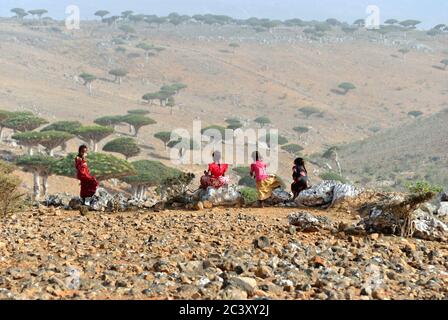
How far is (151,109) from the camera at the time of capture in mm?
66438

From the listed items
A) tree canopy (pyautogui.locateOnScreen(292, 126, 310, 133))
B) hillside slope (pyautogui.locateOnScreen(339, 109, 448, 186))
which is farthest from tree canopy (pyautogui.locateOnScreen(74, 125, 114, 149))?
tree canopy (pyautogui.locateOnScreen(292, 126, 310, 133))

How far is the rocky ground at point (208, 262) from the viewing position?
17.5 feet

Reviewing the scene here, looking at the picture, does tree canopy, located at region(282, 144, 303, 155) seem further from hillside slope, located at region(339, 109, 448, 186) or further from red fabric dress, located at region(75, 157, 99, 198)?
red fabric dress, located at region(75, 157, 99, 198)

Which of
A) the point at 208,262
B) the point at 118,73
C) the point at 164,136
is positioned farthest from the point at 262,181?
the point at 118,73

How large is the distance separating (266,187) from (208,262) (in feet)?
19.2

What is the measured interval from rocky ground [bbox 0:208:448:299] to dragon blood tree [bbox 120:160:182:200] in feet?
72.2

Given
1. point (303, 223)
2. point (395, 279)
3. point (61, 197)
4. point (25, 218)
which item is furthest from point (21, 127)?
point (395, 279)

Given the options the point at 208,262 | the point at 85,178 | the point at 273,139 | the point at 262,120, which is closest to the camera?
the point at 208,262

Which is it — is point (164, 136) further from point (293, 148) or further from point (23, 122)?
point (293, 148)

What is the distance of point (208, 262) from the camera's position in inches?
240

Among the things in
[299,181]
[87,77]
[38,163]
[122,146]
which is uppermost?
[299,181]

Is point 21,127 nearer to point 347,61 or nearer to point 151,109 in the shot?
point 151,109

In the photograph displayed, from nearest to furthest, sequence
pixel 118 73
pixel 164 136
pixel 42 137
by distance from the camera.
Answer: pixel 42 137 < pixel 164 136 < pixel 118 73
